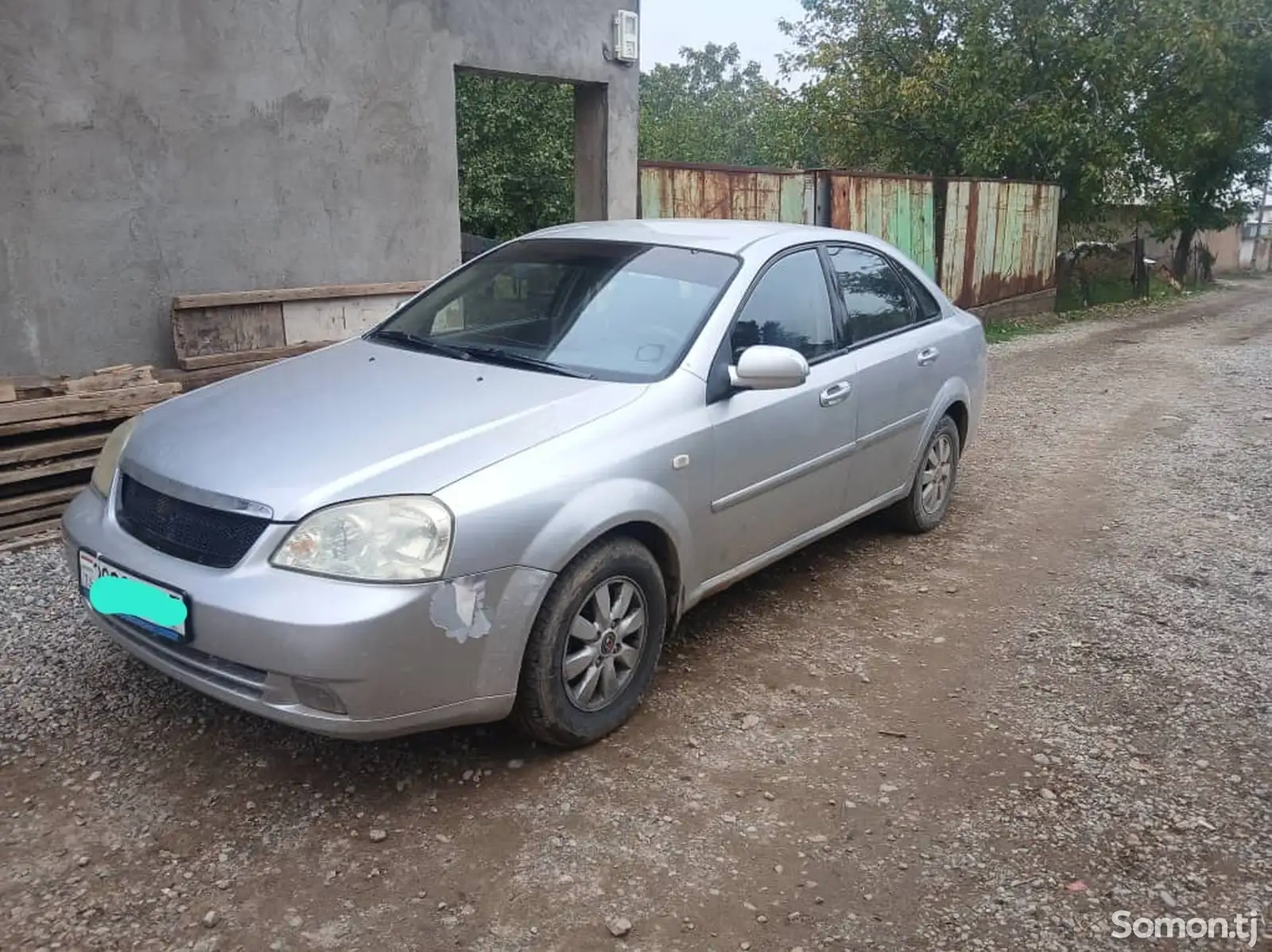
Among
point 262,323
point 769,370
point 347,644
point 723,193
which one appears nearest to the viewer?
point 347,644

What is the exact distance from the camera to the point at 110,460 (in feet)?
11.8

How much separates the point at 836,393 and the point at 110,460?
2.72m

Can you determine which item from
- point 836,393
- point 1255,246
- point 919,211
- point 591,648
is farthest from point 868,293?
point 1255,246

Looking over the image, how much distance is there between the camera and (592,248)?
445cm

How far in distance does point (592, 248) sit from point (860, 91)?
15.4 m

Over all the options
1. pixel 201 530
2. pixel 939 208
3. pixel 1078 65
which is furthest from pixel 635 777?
pixel 1078 65

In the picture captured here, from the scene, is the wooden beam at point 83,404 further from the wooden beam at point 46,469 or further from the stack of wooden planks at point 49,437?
the wooden beam at point 46,469

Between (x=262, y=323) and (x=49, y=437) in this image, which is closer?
(x=49, y=437)

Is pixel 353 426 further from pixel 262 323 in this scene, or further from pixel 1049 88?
pixel 1049 88

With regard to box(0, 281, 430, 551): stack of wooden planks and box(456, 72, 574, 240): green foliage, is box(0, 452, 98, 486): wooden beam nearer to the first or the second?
box(0, 281, 430, 551): stack of wooden planks

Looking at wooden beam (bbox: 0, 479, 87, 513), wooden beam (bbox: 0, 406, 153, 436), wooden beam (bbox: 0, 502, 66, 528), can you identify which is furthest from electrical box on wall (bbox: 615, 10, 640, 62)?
wooden beam (bbox: 0, 502, 66, 528)

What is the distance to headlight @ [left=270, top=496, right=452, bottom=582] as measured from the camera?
2834 millimetres

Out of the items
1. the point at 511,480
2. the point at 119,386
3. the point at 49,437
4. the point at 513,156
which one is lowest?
the point at 49,437

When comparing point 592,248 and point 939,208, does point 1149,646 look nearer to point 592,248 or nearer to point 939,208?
Answer: point 592,248
